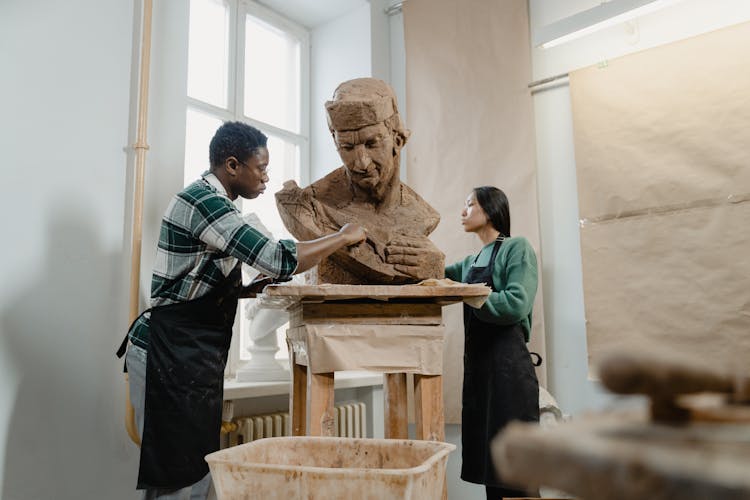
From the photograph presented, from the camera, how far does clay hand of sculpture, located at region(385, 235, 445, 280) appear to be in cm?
212

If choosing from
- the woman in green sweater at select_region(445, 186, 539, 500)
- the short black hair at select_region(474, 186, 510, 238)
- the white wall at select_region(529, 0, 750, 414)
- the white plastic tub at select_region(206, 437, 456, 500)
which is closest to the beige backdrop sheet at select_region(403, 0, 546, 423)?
the white wall at select_region(529, 0, 750, 414)

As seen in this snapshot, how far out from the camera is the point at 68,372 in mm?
2189

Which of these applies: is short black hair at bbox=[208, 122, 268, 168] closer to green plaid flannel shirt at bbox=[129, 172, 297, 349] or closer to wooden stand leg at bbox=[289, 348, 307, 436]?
green plaid flannel shirt at bbox=[129, 172, 297, 349]

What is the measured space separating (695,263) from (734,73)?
2.66ft

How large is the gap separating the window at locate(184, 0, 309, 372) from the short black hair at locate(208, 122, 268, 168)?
1.10m

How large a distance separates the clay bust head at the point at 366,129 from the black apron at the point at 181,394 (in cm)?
68

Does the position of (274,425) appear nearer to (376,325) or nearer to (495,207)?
(376,325)

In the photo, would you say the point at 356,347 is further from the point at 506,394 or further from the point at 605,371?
the point at 605,371

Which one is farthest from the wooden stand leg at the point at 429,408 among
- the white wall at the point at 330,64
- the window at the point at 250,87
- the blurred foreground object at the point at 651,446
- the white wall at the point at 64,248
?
the white wall at the point at 330,64

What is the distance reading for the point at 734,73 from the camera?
2.49m

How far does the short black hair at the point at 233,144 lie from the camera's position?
78.0 inches

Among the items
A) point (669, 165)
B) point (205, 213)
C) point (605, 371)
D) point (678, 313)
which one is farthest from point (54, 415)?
point (669, 165)

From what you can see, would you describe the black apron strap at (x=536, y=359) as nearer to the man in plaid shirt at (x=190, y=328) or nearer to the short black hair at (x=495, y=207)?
the short black hair at (x=495, y=207)

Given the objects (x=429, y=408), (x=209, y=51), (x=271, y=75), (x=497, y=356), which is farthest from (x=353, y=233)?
(x=271, y=75)
